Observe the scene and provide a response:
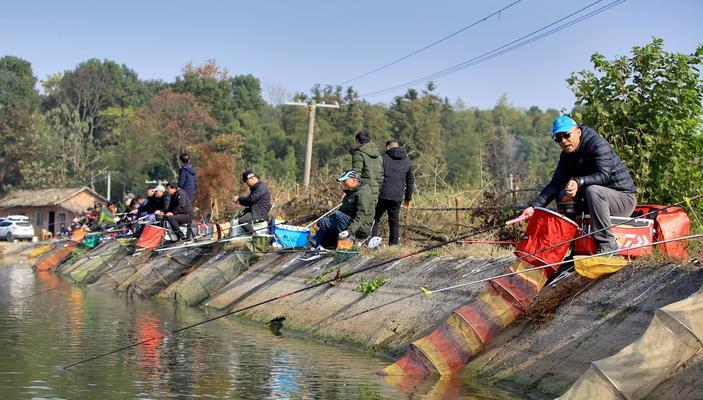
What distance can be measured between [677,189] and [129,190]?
74229 mm

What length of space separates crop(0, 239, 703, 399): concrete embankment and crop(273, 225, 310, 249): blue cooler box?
3.31m

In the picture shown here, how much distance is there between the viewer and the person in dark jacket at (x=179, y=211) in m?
21.5

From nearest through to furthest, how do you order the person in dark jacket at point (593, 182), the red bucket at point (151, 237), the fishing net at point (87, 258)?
the person in dark jacket at point (593, 182)
the red bucket at point (151, 237)
the fishing net at point (87, 258)

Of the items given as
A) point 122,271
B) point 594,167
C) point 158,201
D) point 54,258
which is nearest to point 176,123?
point 54,258

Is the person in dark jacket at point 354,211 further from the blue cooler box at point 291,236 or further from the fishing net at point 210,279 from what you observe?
the fishing net at point 210,279

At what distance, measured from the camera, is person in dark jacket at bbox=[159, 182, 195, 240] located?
70.6ft

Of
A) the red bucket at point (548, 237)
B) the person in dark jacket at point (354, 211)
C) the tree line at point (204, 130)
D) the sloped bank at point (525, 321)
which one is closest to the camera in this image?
the sloped bank at point (525, 321)

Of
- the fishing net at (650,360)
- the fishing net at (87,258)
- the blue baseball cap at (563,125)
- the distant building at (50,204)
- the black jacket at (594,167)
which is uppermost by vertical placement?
the blue baseball cap at (563,125)

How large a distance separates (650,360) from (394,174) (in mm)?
9077

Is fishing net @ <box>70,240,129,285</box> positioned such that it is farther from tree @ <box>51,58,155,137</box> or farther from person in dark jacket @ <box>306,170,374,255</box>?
tree @ <box>51,58,155,137</box>

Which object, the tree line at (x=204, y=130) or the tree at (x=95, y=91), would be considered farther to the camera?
the tree at (x=95, y=91)

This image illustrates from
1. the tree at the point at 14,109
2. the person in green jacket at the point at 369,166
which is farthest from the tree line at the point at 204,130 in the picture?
the person in green jacket at the point at 369,166

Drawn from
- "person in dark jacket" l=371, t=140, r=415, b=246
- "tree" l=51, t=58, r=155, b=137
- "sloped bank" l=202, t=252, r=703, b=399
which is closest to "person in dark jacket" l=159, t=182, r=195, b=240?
"person in dark jacket" l=371, t=140, r=415, b=246

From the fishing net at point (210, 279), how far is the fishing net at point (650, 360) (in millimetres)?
11299
